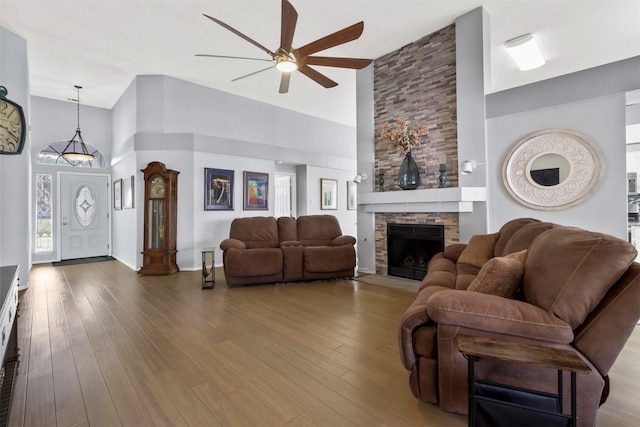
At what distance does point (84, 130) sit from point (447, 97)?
7806 millimetres

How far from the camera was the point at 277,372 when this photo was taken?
2.02 meters

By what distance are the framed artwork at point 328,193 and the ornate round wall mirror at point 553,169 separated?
15.7ft

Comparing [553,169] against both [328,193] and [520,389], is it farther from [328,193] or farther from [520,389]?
[328,193]

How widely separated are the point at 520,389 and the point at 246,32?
15.8ft

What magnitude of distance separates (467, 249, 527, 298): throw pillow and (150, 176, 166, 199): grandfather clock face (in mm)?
5205

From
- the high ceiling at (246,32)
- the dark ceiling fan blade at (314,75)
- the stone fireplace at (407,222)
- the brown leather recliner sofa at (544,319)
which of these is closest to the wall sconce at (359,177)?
the stone fireplace at (407,222)

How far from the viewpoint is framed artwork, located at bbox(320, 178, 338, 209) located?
7957 millimetres

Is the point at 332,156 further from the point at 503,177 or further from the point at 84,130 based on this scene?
the point at 84,130

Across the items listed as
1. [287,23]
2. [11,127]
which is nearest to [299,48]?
[287,23]

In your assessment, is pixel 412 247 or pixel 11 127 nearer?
pixel 11 127

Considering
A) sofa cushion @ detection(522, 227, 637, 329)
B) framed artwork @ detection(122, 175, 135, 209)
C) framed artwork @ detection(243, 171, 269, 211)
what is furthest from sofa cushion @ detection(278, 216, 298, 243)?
sofa cushion @ detection(522, 227, 637, 329)

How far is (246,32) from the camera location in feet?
13.7

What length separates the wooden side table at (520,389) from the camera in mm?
1166

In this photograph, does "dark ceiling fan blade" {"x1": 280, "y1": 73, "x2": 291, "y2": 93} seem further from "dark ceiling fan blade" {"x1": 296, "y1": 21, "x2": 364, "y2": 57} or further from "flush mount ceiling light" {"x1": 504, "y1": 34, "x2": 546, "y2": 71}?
"flush mount ceiling light" {"x1": 504, "y1": 34, "x2": 546, "y2": 71}
